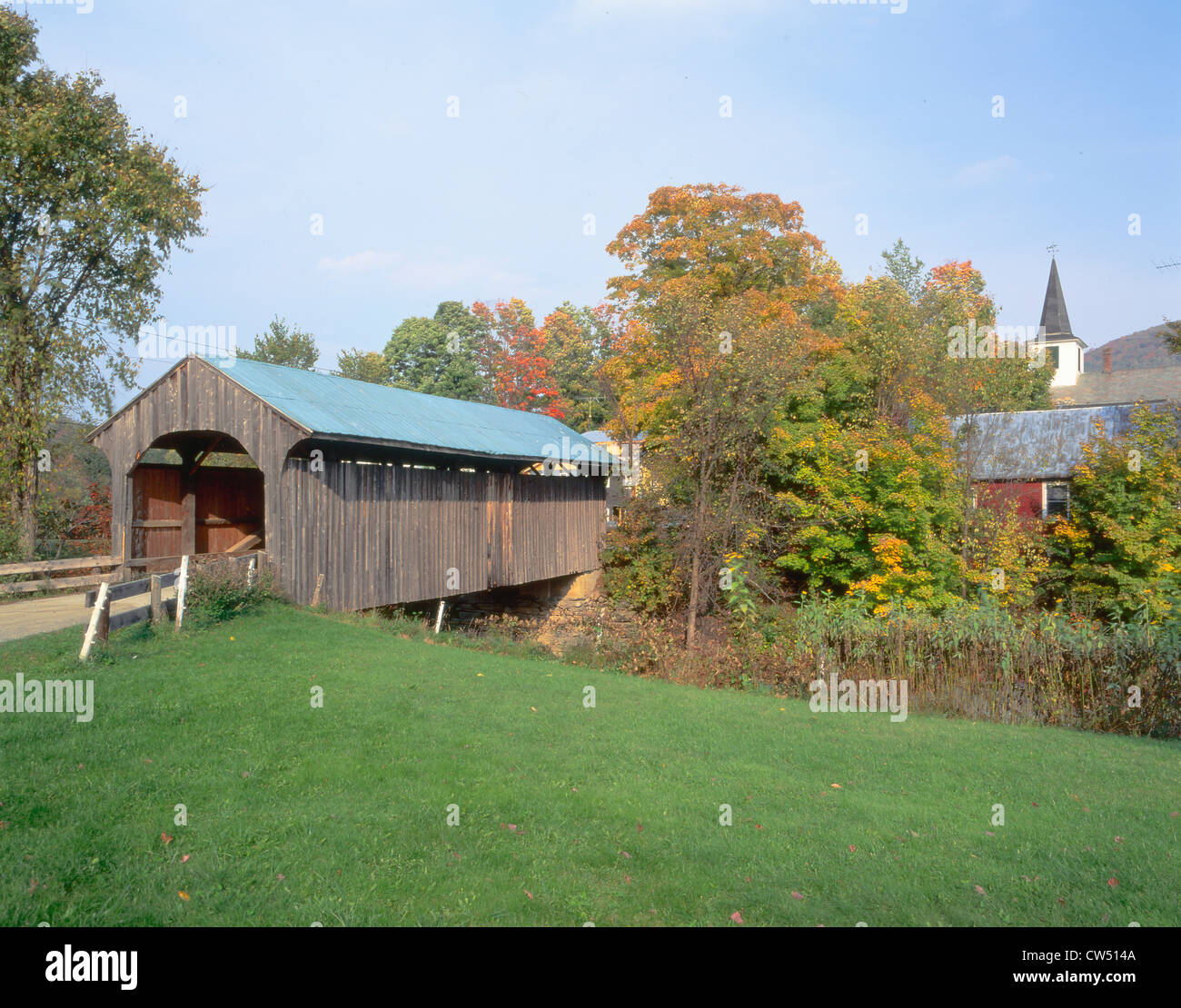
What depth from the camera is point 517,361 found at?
4550cm

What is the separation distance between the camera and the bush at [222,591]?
1110 cm

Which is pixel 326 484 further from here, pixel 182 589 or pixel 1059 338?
pixel 1059 338

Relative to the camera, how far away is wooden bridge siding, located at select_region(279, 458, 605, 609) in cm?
1380

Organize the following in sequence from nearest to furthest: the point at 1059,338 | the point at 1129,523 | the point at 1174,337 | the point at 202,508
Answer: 1. the point at 202,508
2. the point at 1129,523
3. the point at 1174,337
4. the point at 1059,338

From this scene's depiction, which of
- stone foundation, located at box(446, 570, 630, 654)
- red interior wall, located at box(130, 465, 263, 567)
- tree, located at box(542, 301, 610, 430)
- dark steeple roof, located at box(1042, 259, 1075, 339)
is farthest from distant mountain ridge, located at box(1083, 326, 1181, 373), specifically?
red interior wall, located at box(130, 465, 263, 567)

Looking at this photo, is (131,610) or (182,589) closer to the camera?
(131,610)

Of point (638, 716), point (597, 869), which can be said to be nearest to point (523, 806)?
point (597, 869)

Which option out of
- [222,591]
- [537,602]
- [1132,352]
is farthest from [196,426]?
[1132,352]

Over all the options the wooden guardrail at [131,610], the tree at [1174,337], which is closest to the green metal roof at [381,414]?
the wooden guardrail at [131,610]

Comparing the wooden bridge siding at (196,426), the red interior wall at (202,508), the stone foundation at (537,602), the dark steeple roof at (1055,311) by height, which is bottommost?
the stone foundation at (537,602)

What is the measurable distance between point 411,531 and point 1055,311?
59816mm

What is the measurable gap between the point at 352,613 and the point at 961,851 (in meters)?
11.1

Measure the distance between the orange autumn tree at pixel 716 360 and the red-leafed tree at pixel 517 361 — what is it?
19.2m

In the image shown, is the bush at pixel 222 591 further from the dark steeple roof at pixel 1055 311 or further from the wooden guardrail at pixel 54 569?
the dark steeple roof at pixel 1055 311
